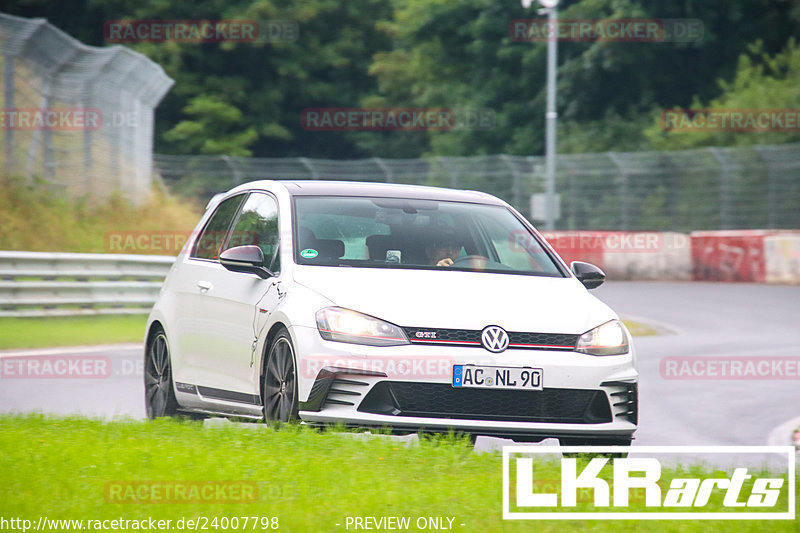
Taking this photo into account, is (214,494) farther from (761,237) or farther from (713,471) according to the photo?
(761,237)

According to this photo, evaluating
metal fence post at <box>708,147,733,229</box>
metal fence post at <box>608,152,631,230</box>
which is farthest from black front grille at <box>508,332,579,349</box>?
metal fence post at <box>608,152,631,230</box>

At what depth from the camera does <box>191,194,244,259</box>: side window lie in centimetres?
933

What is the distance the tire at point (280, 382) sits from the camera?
738 cm

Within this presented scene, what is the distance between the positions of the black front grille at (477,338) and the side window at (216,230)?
236 cm

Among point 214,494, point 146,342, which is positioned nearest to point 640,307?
point 146,342

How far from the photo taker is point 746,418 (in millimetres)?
11711

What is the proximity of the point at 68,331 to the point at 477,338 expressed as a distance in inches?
475

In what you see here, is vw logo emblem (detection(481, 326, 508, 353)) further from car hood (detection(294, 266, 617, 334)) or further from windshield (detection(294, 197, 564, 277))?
windshield (detection(294, 197, 564, 277))

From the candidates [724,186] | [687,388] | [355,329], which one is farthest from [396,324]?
[724,186]

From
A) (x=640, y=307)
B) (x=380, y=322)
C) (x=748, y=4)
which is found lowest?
(x=640, y=307)

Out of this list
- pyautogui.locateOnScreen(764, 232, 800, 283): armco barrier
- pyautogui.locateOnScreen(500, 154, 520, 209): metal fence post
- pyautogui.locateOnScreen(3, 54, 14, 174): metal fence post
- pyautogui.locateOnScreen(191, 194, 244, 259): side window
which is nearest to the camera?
pyautogui.locateOnScreen(191, 194, 244, 259): side window

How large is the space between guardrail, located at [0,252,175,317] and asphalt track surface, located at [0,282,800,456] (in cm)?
286

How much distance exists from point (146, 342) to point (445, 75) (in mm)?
44443

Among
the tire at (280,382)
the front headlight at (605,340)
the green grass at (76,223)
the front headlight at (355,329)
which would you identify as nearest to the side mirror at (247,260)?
the tire at (280,382)
